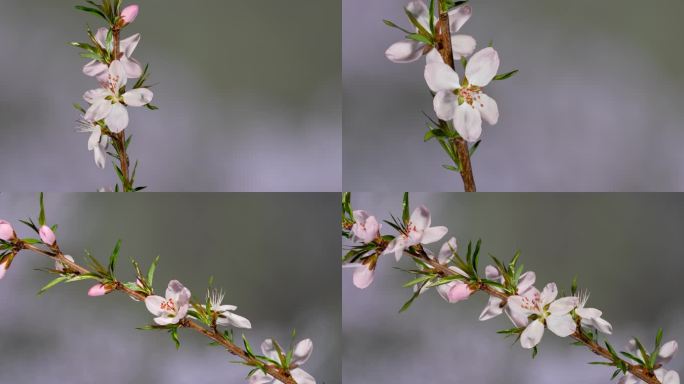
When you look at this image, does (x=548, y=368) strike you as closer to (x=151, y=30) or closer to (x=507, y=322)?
(x=507, y=322)

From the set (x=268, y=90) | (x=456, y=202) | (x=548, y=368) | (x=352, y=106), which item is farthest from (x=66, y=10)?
(x=548, y=368)

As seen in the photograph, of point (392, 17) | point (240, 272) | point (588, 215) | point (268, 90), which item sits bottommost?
point (240, 272)

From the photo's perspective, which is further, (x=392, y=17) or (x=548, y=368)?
(x=548, y=368)

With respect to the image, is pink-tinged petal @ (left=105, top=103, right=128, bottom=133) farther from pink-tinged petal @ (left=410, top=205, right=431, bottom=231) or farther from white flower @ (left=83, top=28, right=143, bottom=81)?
pink-tinged petal @ (left=410, top=205, right=431, bottom=231)

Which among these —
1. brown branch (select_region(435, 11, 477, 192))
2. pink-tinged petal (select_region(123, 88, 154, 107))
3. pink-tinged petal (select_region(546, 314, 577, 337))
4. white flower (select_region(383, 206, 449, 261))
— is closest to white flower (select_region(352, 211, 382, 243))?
white flower (select_region(383, 206, 449, 261))

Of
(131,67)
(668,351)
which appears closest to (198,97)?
(131,67)
